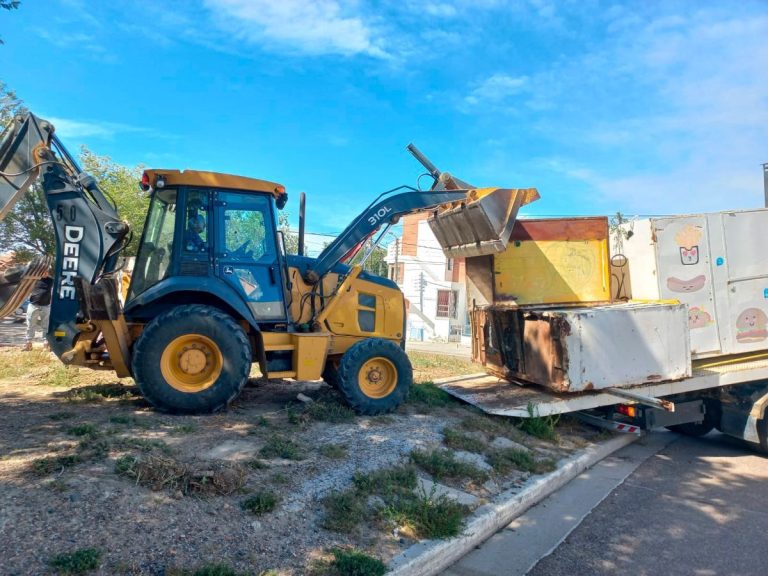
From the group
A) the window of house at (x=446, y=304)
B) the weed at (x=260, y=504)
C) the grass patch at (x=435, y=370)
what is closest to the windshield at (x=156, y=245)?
the weed at (x=260, y=504)

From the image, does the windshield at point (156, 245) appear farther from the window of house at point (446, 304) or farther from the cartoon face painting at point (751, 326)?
the window of house at point (446, 304)

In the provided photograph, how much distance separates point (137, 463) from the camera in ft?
13.9

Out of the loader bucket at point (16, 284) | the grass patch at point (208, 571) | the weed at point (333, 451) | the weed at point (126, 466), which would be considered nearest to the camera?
the grass patch at point (208, 571)

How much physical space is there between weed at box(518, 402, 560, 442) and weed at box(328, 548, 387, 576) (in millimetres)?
4132

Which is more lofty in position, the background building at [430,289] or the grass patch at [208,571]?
the background building at [430,289]

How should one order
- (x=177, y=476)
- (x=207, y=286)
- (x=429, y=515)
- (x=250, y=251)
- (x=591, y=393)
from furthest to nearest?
(x=591, y=393) → (x=250, y=251) → (x=207, y=286) → (x=429, y=515) → (x=177, y=476)

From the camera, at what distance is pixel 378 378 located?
7.39 m

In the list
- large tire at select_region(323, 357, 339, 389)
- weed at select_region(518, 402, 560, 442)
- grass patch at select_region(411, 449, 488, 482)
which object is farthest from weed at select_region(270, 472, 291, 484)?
weed at select_region(518, 402, 560, 442)

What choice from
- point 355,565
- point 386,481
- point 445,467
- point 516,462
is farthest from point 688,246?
point 355,565

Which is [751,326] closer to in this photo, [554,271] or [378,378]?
[554,271]

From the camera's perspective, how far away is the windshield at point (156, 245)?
6742mm

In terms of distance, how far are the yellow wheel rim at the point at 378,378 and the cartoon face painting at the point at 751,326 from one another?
204 inches

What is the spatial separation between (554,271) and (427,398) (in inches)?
107

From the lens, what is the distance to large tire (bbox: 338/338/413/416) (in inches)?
275
